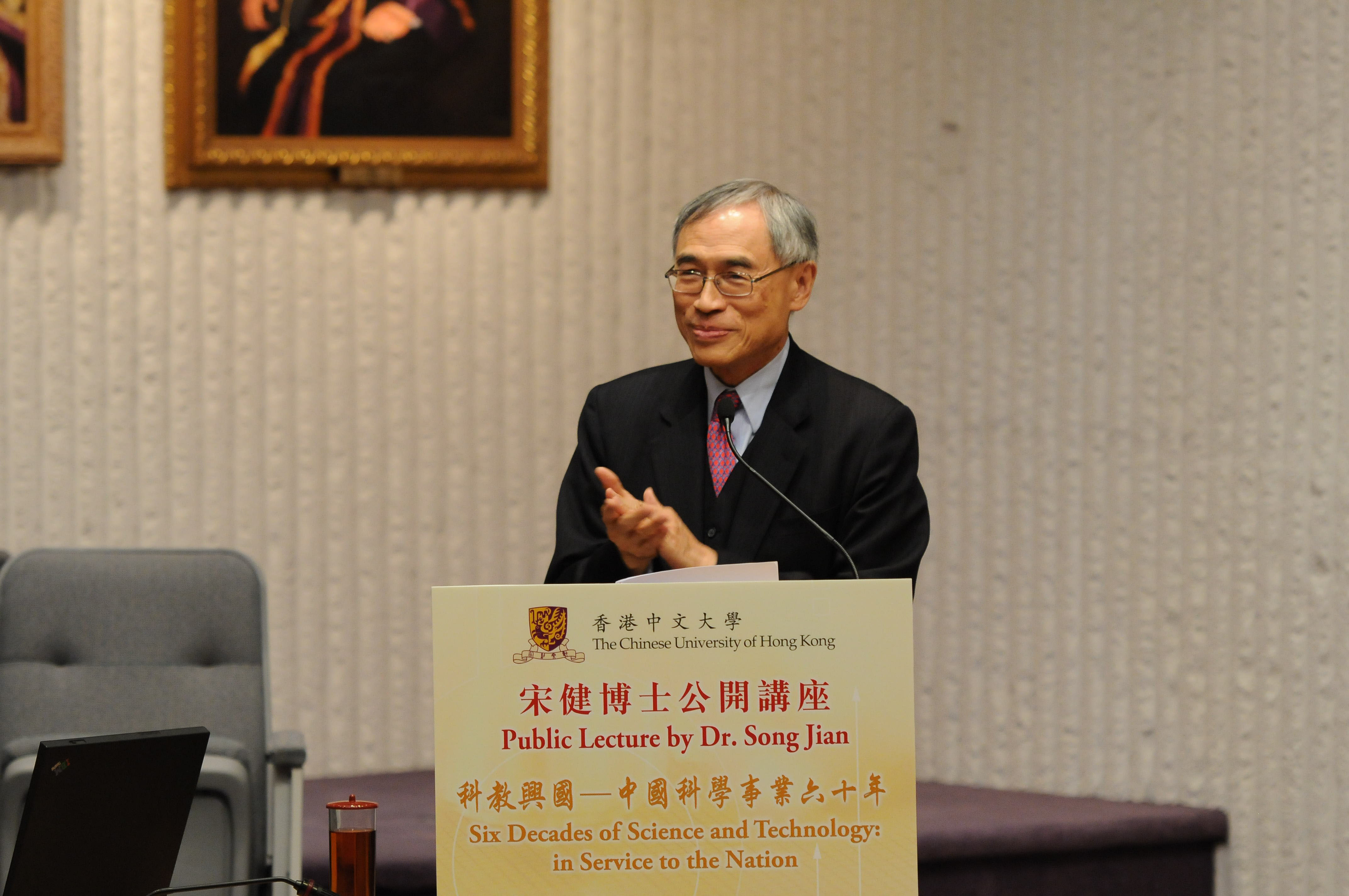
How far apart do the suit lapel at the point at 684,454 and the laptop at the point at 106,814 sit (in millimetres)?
700

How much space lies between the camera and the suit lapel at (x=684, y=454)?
6.16ft

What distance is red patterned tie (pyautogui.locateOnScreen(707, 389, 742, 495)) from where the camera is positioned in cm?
189

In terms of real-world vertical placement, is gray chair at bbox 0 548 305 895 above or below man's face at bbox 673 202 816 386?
below

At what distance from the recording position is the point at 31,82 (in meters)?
3.37

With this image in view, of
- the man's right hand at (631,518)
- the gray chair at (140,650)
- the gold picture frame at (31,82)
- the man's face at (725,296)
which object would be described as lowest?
the gray chair at (140,650)

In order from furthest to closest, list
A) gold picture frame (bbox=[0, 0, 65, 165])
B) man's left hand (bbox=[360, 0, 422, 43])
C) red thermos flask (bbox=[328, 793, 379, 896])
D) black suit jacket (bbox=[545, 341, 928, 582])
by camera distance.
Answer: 1. man's left hand (bbox=[360, 0, 422, 43])
2. gold picture frame (bbox=[0, 0, 65, 165])
3. black suit jacket (bbox=[545, 341, 928, 582])
4. red thermos flask (bbox=[328, 793, 379, 896])

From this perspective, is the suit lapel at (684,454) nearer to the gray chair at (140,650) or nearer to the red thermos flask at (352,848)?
the red thermos flask at (352,848)

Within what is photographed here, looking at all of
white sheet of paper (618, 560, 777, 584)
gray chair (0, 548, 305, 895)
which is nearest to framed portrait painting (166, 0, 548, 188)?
gray chair (0, 548, 305, 895)

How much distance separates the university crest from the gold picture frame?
262cm

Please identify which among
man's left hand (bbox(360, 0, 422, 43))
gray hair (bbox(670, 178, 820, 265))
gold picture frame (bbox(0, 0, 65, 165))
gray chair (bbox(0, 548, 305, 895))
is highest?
man's left hand (bbox(360, 0, 422, 43))

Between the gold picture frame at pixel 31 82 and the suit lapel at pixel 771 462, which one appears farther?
the gold picture frame at pixel 31 82

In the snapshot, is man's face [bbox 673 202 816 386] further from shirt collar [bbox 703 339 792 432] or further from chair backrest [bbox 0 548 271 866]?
chair backrest [bbox 0 548 271 866]

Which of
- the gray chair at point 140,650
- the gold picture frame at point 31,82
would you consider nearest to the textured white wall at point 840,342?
the gold picture frame at point 31,82

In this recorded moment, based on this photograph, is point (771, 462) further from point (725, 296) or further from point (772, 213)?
point (772, 213)
